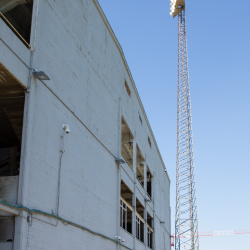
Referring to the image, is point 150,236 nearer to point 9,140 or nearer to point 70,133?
point 9,140

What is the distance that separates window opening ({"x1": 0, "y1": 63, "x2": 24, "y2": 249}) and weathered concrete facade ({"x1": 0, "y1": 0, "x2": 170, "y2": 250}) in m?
0.05

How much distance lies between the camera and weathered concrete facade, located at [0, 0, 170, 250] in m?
13.2

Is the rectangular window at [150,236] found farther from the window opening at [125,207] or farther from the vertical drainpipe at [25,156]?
the vertical drainpipe at [25,156]

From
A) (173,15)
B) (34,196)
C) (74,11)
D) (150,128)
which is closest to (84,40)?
(74,11)

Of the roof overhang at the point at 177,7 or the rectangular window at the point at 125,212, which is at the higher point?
the roof overhang at the point at 177,7

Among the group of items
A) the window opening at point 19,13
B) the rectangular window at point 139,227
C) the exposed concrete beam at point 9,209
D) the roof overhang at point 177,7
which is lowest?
the exposed concrete beam at point 9,209

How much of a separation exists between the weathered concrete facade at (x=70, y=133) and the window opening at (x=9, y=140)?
5 centimetres

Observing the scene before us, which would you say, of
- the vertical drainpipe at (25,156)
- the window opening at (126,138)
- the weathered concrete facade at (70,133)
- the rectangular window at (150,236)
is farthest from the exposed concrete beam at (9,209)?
the rectangular window at (150,236)

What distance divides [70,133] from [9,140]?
234 inches

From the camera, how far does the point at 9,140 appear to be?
21.4 m

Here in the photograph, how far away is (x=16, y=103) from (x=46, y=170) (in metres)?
3.25

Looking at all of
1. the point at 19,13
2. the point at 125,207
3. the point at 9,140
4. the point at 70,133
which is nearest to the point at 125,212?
the point at 125,207

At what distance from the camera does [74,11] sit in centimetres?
1877

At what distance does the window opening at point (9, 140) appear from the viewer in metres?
12.5
